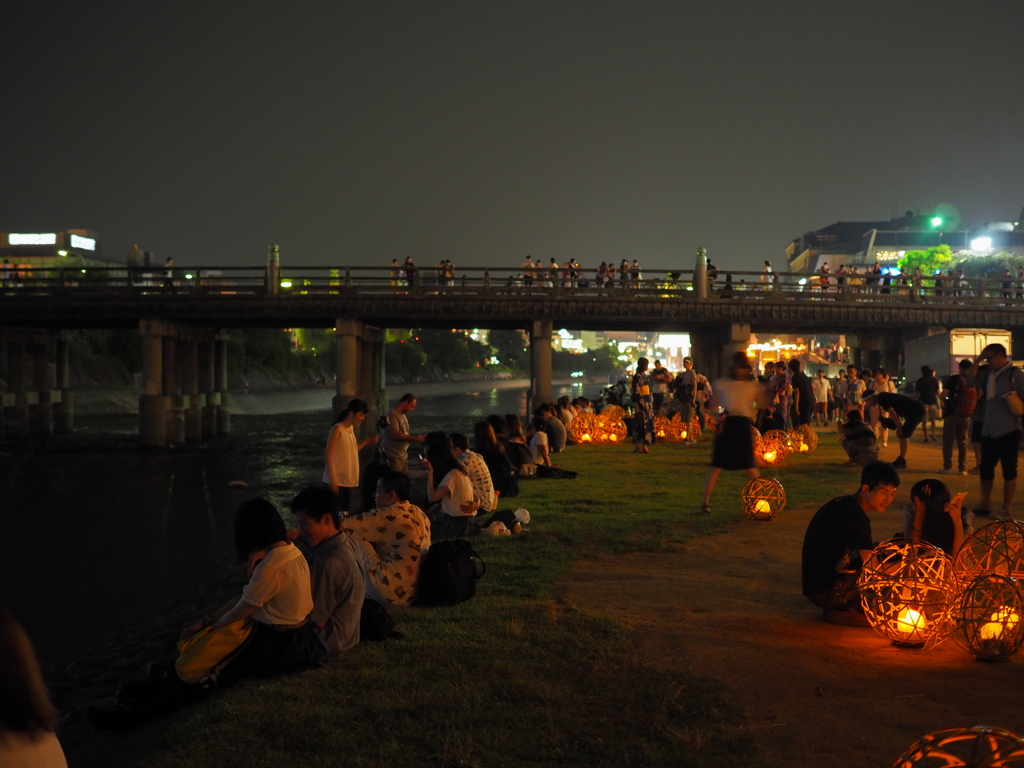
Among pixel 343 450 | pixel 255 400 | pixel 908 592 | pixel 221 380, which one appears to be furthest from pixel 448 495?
pixel 255 400

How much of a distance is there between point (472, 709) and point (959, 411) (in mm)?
13022

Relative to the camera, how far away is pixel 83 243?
139 m

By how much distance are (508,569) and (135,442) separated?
3160 cm

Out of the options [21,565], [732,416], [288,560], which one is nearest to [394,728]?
[288,560]

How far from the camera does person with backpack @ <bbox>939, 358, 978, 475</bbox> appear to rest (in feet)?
50.1

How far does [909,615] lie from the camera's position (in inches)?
247

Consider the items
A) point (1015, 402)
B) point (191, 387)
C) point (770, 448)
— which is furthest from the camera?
point (191, 387)

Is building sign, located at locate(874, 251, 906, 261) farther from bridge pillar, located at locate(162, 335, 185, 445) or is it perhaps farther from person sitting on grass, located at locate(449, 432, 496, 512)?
person sitting on grass, located at locate(449, 432, 496, 512)

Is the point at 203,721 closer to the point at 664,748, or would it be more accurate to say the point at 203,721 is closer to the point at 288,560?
the point at 288,560

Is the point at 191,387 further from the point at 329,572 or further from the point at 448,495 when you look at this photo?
the point at 329,572

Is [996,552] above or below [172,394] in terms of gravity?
below

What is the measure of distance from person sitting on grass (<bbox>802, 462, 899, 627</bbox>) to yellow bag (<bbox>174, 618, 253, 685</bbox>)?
4172mm

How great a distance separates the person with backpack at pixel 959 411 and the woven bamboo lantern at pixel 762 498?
15.3 ft

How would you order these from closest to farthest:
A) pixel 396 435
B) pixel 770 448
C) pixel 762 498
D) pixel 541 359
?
1. pixel 762 498
2. pixel 396 435
3. pixel 770 448
4. pixel 541 359
